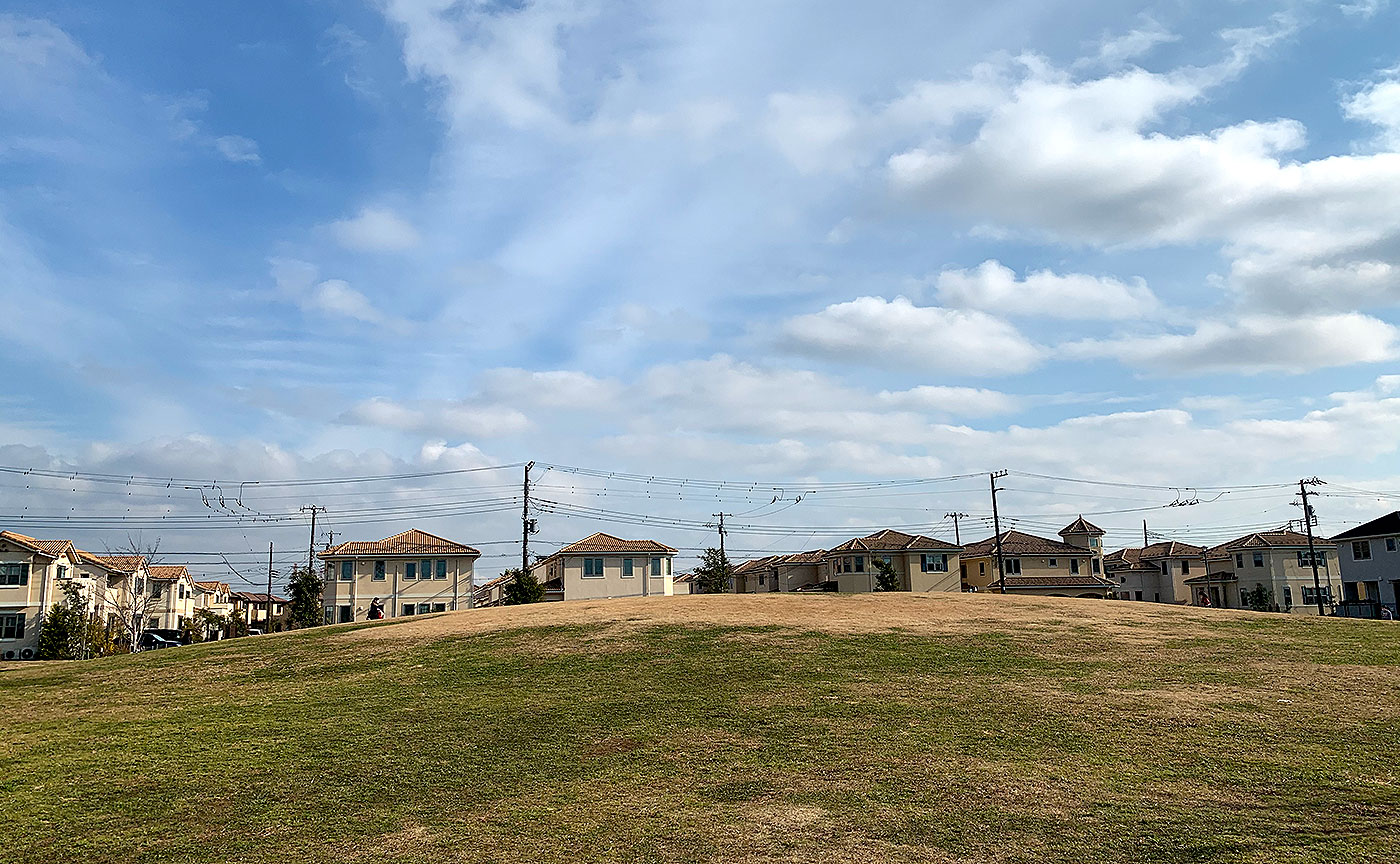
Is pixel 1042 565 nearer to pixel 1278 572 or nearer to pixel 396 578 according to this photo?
pixel 1278 572

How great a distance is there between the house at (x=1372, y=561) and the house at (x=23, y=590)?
94.9m

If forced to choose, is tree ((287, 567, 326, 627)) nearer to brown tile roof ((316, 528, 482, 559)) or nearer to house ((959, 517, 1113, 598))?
brown tile roof ((316, 528, 482, 559))

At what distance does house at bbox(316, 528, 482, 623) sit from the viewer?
75750 mm

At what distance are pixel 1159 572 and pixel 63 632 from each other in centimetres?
10591

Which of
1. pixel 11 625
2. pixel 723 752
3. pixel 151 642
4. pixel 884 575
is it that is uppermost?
pixel 884 575

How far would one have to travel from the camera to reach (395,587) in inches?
3007

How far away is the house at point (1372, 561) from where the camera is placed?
68250 mm

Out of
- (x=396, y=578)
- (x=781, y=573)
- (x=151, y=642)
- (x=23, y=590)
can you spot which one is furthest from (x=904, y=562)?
(x=23, y=590)

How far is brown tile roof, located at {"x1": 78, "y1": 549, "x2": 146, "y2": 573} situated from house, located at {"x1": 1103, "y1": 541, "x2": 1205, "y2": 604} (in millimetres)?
97449

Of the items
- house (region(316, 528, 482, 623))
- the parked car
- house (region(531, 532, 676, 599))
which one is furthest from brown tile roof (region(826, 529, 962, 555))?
the parked car

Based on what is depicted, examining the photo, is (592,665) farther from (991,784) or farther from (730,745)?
(991,784)

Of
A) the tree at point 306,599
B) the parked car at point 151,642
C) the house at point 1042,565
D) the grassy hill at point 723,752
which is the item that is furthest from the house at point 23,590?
the house at point 1042,565

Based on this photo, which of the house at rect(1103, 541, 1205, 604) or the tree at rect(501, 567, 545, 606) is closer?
the tree at rect(501, 567, 545, 606)

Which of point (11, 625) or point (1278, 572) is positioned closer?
point (11, 625)
